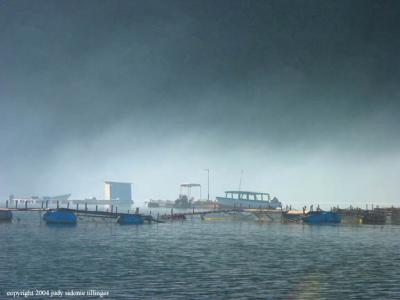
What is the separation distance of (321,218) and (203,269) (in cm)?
10575

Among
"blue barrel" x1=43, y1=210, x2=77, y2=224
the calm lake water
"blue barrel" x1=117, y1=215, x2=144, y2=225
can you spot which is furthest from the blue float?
"blue barrel" x1=43, y1=210, x2=77, y2=224

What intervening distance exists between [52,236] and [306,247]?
50.5m

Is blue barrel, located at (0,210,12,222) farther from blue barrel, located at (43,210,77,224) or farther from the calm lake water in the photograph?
the calm lake water

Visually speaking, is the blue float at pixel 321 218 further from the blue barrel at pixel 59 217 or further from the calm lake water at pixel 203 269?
the blue barrel at pixel 59 217

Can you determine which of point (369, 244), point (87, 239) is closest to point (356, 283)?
point (369, 244)

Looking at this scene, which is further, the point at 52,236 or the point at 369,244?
the point at 52,236

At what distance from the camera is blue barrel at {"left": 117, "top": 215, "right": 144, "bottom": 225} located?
135250 millimetres

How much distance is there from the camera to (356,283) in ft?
153

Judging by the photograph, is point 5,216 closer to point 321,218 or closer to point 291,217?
point 291,217

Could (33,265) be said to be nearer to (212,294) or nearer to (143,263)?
(143,263)

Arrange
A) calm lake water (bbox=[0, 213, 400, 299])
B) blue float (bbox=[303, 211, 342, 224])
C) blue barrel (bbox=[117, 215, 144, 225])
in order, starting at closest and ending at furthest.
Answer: calm lake water (bbox=[0, 213, 400, 299]) → blue barrel (bbox=[117, 215, 144, 225]) → blue float (bbox=[303, 211, 342, 224])

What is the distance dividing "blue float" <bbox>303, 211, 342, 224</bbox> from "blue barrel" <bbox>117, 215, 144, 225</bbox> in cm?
5437

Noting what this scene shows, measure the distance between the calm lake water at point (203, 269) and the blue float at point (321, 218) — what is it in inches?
2595

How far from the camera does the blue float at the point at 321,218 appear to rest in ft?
495
